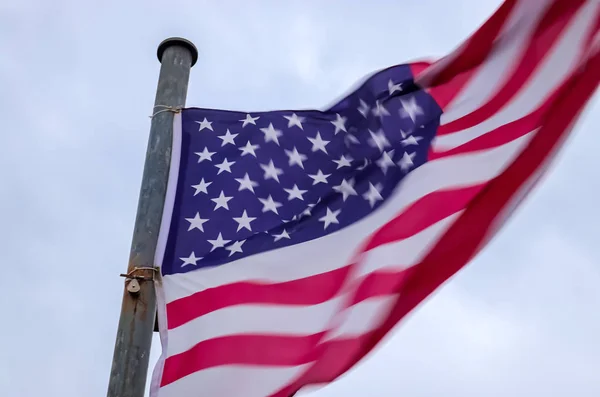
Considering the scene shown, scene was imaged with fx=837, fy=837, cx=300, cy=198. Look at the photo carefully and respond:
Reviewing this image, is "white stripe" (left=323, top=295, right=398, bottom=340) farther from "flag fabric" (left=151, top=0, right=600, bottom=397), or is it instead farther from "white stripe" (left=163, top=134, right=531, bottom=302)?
"white stripe" (left=163, top=134, right=531, bottom=302)

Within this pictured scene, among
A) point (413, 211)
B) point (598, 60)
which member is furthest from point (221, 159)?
point (598, 60)

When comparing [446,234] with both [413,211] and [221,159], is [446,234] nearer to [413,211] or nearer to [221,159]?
[413,211]

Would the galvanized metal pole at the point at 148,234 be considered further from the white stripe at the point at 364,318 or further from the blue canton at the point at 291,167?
the white stripe at the point at 364,318

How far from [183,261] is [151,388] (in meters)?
0.93

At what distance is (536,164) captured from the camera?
6.10 m

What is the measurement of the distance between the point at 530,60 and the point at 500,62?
0.79 feet

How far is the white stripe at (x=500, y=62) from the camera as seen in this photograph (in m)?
6.78

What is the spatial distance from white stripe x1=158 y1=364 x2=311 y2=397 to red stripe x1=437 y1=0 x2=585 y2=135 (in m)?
2.42

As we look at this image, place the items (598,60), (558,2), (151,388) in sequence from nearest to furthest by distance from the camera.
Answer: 1. (151,388)
2. (598,60)
3. (558,2)

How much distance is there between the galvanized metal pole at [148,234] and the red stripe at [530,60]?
2176 millimetres

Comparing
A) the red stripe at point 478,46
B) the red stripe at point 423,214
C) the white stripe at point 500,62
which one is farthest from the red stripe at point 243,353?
the red stripe at point 478,46

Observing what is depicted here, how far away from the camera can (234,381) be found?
553cm

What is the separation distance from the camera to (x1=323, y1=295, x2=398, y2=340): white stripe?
226 inches

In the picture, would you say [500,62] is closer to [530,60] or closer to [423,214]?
[530,60]
